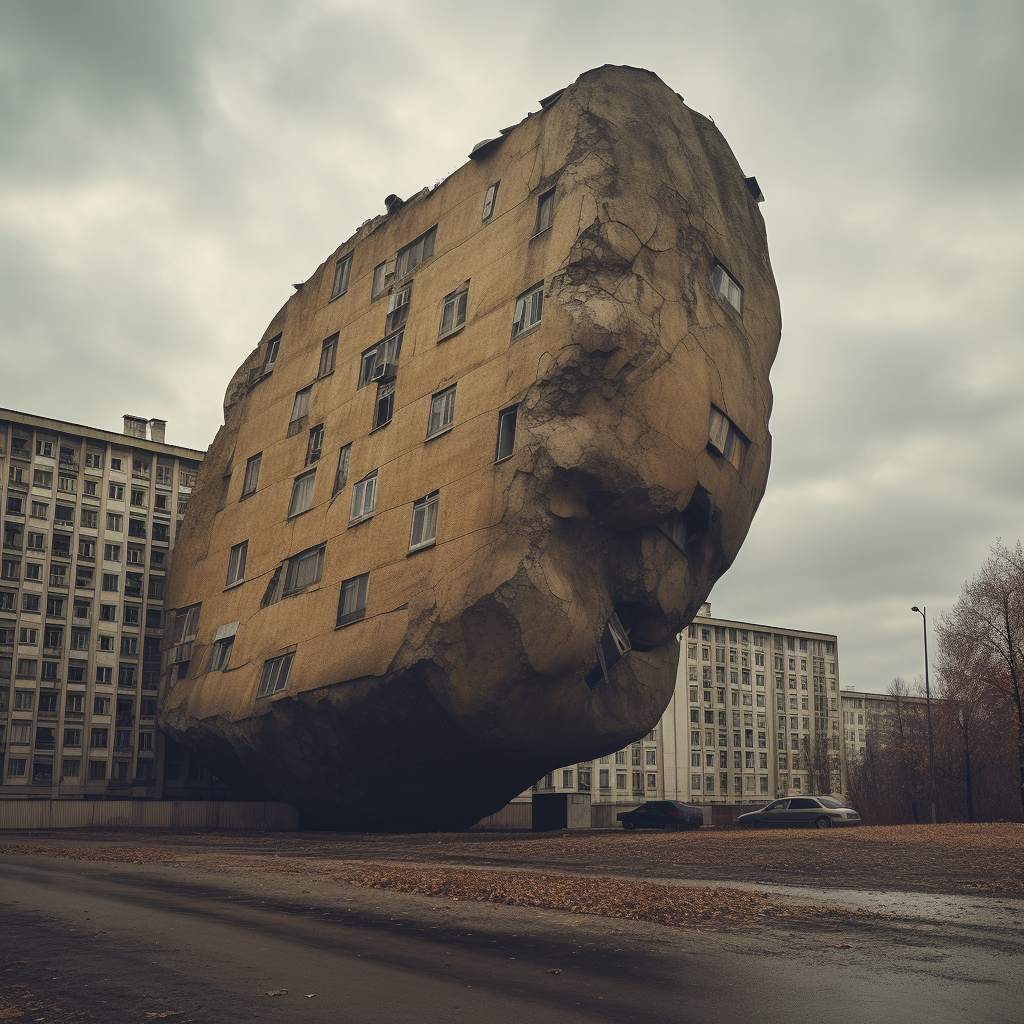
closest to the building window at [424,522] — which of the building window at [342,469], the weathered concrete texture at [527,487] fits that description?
the weathered concrete texture at [527,487]

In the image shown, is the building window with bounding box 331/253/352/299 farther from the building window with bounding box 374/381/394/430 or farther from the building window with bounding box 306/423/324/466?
the building window with bounding box 374/381/394/430

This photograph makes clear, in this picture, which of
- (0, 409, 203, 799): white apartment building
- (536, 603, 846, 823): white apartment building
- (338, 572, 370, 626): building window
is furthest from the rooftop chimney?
(536, 603, 846, 823): white apartment building

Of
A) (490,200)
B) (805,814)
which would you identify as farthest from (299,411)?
(805,814)

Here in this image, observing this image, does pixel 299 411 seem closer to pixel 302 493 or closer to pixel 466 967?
pixel 302 493

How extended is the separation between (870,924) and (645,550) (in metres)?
21.1

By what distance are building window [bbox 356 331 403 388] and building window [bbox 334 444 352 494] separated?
2695mm

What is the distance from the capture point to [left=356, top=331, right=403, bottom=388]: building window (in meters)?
36.2

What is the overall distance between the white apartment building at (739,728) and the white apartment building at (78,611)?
173 feet

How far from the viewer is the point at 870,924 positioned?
11.2m

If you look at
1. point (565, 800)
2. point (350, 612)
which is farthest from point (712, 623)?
point (350, 612)

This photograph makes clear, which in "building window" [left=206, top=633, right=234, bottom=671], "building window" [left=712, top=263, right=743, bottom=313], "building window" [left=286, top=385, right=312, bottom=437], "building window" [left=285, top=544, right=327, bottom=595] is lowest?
"building window" [left=206, top=633, right=234, bottom=671]

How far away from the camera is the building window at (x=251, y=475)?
4281 centimetres

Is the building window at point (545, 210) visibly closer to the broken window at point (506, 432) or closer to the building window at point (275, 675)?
the broken window at point (506, 432)

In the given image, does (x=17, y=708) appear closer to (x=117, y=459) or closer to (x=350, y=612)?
(x=117, y=459)
